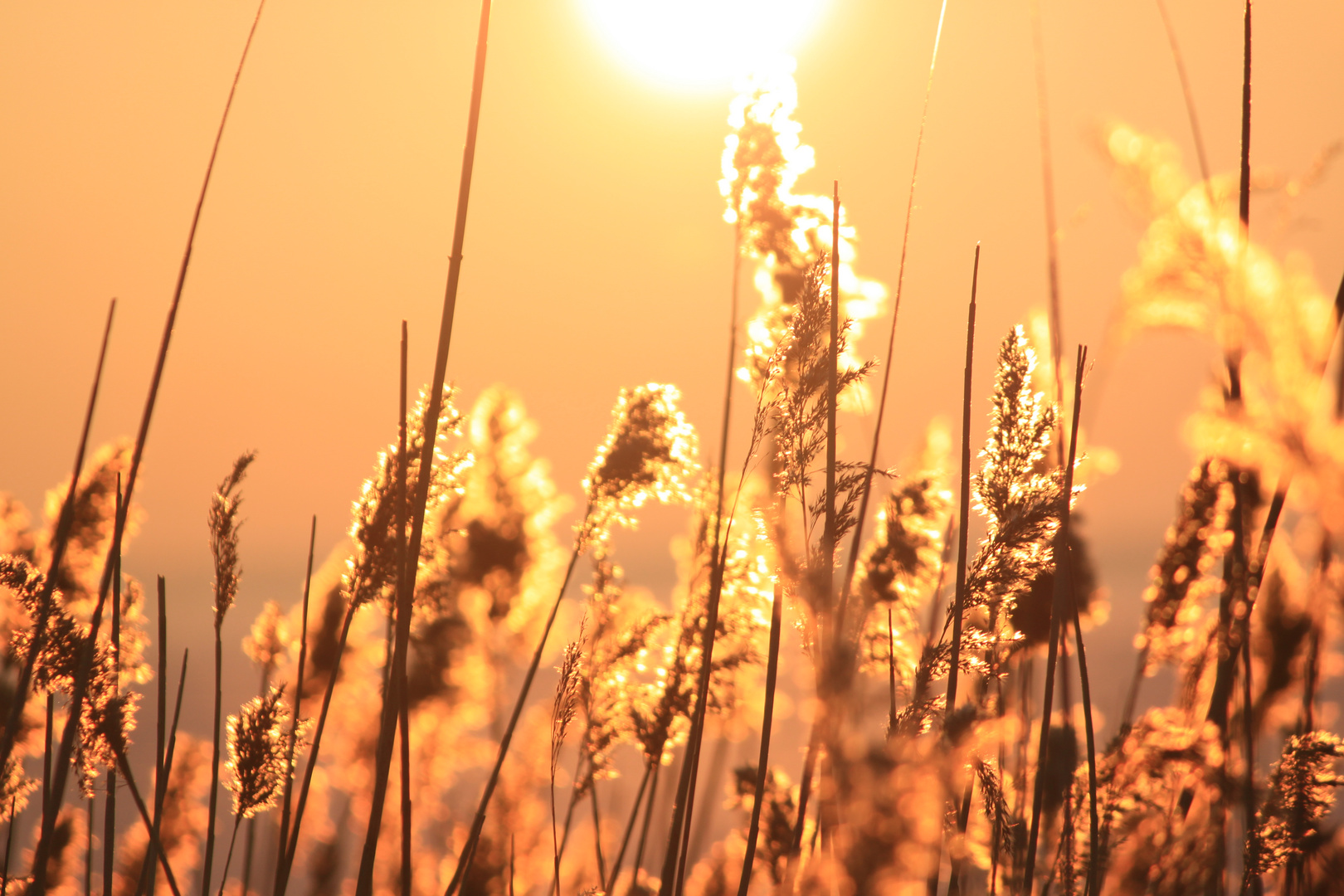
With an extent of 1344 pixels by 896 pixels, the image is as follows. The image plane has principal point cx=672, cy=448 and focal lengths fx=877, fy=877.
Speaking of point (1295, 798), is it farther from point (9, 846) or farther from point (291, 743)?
point (9, 846)

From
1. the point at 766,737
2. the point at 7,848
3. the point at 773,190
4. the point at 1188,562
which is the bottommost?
the point at 7,848

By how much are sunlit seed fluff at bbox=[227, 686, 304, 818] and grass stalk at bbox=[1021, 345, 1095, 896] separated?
4.34ft

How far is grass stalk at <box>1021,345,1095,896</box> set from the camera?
1405 millimetres

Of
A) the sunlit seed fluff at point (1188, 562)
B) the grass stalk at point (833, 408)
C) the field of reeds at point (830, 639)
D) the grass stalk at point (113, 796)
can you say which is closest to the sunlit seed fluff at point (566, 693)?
the field of reeds at point (830, 639)

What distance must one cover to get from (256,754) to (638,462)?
0.95 m

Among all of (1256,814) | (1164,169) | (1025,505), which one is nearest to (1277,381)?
(1164,169)

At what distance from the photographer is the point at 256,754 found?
1642 millimetres

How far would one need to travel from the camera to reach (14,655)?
170 centimetres

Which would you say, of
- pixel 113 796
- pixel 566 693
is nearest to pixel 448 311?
pixel 566 693

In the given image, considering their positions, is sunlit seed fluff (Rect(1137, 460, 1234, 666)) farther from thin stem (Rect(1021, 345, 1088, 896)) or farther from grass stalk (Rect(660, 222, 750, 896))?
grass stalk (Rect(660, 222, 750, 896))

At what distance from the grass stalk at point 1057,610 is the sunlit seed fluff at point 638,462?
0.82 meters

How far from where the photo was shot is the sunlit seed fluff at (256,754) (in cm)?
164

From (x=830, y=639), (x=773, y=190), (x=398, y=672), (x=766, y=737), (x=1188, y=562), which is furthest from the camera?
(x=773, y=190)

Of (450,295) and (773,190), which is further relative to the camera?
(773,190)
